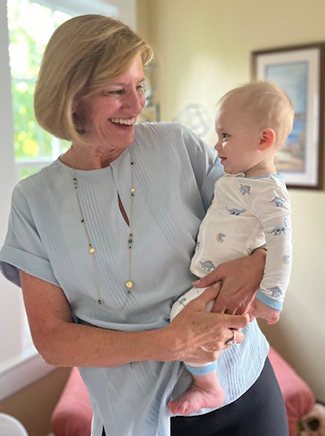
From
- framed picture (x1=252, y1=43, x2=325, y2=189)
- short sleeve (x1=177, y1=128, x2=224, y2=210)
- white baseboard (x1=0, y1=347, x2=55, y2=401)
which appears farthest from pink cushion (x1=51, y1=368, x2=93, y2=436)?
framed picture (x1=252, y1=43, x2=325, y2=189)

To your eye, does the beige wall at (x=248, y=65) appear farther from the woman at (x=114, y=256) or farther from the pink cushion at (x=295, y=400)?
the woman at (x=114, y=256)

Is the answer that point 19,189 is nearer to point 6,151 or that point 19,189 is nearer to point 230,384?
point 230,384

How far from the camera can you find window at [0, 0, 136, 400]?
2059 mm

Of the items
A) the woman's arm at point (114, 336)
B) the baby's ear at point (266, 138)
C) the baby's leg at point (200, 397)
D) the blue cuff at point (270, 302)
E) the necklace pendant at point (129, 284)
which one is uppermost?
the baby's ear at point (266, 138)

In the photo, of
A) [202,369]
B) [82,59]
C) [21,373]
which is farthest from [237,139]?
[21,373]

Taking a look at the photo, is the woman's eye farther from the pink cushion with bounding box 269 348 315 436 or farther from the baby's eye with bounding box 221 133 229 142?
the pink cushion with bounding box 269 348 315 436

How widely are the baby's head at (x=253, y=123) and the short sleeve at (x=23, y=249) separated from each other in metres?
0.51

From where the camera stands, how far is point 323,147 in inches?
104

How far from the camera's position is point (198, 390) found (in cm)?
111

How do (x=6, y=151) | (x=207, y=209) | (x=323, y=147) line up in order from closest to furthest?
(x=207, y=209) → (x=6, y=151) → (x=323, y=147)

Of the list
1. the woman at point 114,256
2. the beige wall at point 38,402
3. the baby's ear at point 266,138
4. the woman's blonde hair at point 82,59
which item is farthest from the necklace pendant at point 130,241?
the beige wall at point 38,402

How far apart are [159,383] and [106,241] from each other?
1.20ft

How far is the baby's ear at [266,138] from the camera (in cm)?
112

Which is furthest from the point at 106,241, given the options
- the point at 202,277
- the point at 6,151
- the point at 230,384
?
the point at 6,151
